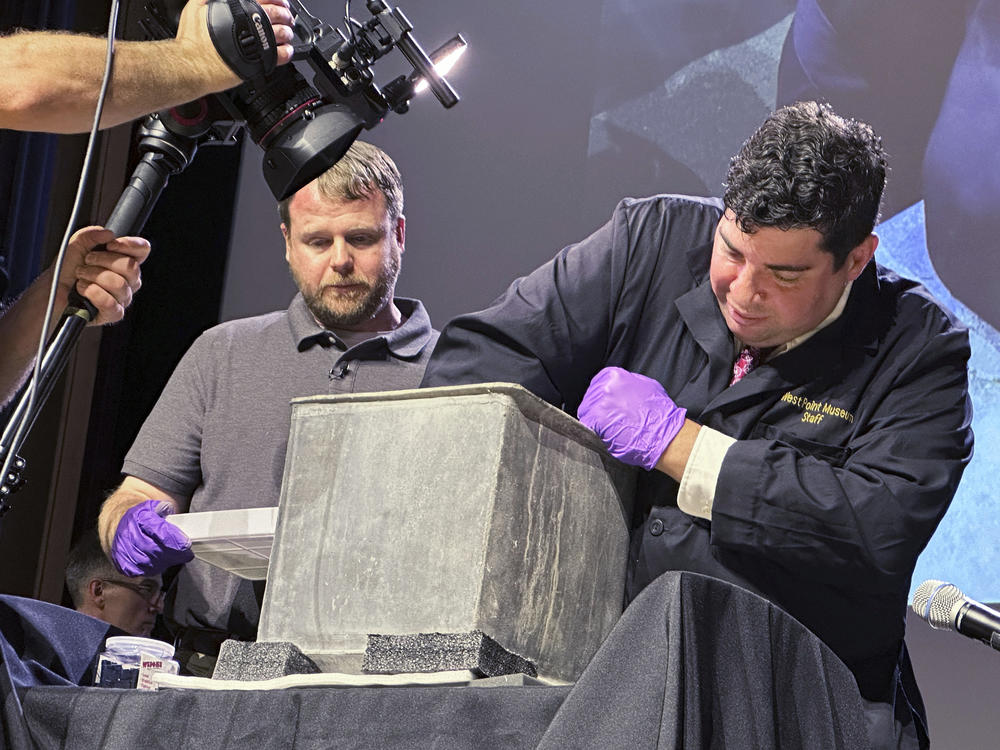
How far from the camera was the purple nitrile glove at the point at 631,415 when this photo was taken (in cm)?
149

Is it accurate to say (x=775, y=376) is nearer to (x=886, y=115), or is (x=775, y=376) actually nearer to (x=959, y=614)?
(x=959, y=614)

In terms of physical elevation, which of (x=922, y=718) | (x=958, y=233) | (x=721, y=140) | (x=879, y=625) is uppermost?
(x=721, y=140)

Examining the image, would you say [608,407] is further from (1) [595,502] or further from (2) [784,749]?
(2) [784,749]

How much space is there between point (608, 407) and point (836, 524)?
33 cm

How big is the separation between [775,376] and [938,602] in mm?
436

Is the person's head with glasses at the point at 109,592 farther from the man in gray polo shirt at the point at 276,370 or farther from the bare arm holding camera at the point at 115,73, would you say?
the bare arm holding camera at the point at 115,73

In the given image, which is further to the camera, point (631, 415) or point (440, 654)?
point (631, 415)

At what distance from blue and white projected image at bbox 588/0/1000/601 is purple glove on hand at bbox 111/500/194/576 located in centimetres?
138

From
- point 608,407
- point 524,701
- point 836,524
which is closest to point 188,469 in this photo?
point 608,407

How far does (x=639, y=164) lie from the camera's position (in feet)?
9.57

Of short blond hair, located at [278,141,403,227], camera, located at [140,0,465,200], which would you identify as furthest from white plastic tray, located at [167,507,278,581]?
short blond hair, located at [278,141,403,227]

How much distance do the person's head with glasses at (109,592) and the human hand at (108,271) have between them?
1733 mm

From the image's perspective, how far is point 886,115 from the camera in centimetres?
267

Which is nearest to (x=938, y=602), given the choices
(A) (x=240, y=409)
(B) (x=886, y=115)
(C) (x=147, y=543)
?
(C) (x=147, y=543)
